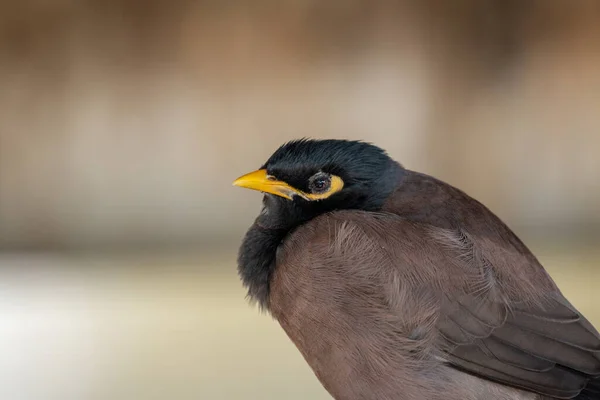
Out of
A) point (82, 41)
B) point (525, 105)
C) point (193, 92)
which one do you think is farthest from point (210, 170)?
point (525, 105)

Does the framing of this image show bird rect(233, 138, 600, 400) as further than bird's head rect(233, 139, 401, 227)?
No

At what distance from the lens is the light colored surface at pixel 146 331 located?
2672 mm

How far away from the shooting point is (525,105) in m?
3.47

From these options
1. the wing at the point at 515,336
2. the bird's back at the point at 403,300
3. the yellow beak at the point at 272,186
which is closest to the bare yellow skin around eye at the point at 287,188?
the yellow beak at the point at 272,186

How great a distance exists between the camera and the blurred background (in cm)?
321

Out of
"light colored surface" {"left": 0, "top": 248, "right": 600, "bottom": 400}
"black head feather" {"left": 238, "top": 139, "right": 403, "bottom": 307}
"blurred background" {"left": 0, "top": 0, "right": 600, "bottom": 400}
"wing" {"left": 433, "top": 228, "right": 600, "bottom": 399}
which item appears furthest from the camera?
"blurred background" {"left": 0, "top": 0, "right": 600, "bottom": 400}

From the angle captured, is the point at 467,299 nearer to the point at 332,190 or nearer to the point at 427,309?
the point at 427,309

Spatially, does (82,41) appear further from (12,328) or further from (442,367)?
(442,367)

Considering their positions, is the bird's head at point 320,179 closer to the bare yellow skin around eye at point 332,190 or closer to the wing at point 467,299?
the bare yellow skin around eye at point 332,190

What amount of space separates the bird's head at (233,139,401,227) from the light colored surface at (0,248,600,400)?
1376 millimetres

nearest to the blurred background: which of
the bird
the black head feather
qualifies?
the black head feather

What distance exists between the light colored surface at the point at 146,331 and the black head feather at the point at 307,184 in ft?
4.36

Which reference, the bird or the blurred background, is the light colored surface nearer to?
the blurred background

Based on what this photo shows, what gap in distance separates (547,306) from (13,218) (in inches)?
108
